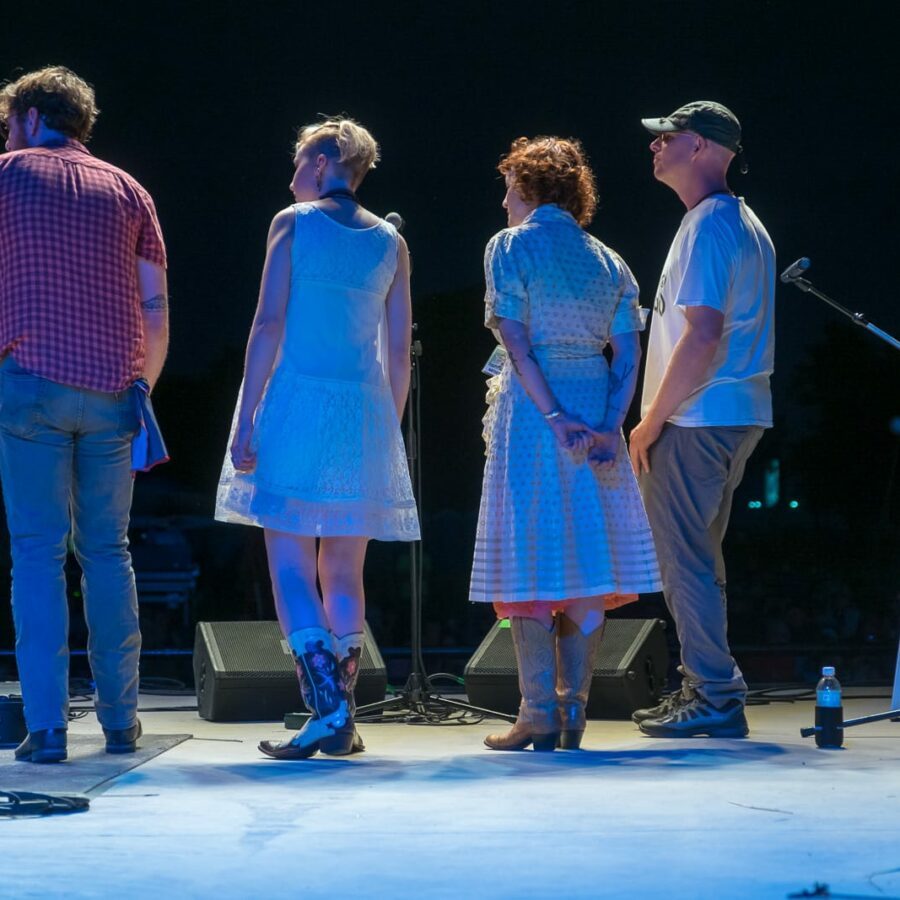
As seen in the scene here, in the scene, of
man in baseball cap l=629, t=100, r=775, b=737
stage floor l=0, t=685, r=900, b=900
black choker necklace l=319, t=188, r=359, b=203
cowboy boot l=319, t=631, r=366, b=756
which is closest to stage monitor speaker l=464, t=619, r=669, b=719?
man in baseball cap l=629, t=100, r=775, b=737

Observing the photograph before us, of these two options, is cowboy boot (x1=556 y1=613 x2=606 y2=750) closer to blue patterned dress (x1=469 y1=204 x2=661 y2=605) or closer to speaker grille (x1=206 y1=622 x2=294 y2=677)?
blue patterned dress (x1=469 y1=204 x2=661 y2=605)

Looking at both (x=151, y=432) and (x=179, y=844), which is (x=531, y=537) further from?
(x=179, y=844)

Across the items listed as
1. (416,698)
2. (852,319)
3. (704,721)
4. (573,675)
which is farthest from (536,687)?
(852,319)

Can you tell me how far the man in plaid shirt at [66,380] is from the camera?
2922 millimetres

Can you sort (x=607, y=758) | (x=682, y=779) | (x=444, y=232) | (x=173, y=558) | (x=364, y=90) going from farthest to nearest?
1. (x=173, y=558)
2. (x=444, y=232)
3. (x=364, y=90)
4. (x=607, y=758)
5. (x=682, y=779)

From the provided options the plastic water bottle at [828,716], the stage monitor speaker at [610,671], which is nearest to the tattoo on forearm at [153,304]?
the stage monitor speaker at [610,671]

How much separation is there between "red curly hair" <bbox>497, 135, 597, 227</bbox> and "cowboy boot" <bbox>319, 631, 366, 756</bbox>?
111cm

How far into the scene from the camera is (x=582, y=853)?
1923 mm

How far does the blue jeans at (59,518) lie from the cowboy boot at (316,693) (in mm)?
374

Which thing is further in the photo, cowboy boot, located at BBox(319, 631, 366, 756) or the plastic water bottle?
the plastic water bottle

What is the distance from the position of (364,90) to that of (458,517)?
2786mm

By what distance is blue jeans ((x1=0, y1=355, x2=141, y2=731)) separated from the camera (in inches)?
115

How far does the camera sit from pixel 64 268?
9.76 feet

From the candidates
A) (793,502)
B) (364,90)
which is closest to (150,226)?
(364,90)
